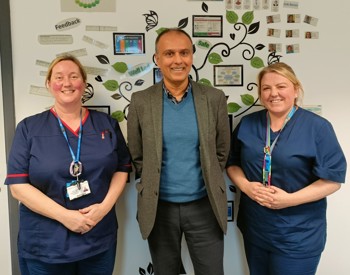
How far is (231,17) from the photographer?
6.09ft

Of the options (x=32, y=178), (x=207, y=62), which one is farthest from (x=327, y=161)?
(x=32, y=178)

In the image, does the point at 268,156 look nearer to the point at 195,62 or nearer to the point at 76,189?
the point at 195,62

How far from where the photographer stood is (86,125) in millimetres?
1558

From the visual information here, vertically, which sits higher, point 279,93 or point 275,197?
point 279,93

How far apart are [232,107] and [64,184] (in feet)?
3.44

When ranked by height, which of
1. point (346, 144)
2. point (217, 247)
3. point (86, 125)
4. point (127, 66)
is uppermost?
point (127, 66)

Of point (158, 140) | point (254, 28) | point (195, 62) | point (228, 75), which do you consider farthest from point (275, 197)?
point (254, 28)

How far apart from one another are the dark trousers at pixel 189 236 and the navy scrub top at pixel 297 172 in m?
0.23

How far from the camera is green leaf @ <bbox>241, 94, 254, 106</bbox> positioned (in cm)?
193

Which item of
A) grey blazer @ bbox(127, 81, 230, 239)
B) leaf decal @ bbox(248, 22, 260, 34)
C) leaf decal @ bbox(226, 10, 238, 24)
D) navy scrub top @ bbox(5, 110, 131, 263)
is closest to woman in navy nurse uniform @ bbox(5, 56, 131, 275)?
navy scrub top @ bbox(5, 110, 131, 263)

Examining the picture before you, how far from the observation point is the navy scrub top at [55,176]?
1438mm

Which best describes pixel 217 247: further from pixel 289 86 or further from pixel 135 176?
pixel 289 86

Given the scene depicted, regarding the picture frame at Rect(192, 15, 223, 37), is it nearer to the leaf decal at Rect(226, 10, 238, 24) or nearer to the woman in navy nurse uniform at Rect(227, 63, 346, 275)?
the leaf decal at Rect(226, 10, 238, 24)

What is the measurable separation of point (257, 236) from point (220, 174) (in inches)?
14.3
